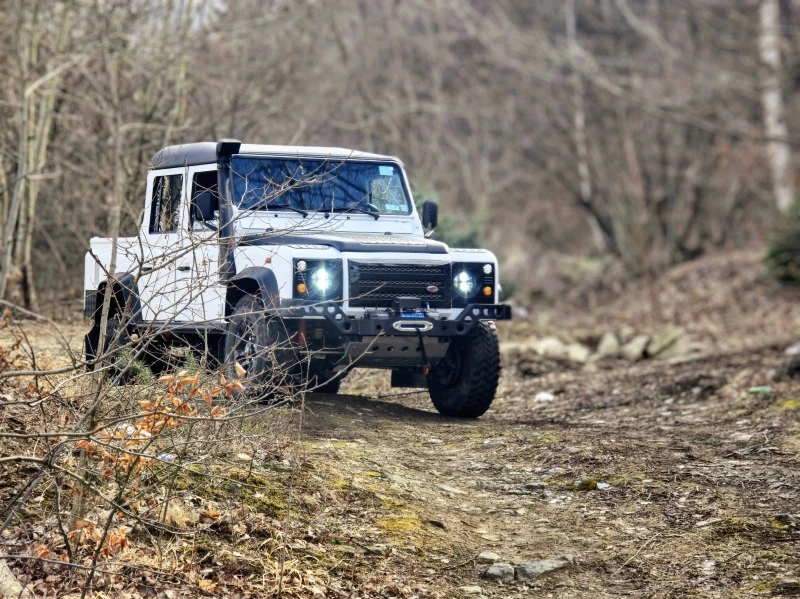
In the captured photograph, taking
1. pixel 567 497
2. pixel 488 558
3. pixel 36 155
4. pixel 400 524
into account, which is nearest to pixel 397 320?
pixel 567 497

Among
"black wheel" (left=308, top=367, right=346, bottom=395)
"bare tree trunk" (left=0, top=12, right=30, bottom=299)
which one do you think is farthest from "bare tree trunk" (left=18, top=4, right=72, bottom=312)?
"black wheel" (left=308, top=367, right=346, bottom=395)

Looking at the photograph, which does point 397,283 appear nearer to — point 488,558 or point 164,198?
point 164,198

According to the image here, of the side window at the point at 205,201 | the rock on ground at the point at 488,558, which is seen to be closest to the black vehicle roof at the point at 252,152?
the side window at the point at 205,201

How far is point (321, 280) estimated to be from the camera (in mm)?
9102

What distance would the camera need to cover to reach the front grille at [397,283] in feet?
30.3

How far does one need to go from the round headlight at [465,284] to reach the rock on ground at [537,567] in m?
3.33

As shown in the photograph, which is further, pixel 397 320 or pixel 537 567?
pixel 397 320

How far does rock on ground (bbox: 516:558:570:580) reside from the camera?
21.6ft

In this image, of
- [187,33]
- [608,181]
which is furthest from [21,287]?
[608,181]

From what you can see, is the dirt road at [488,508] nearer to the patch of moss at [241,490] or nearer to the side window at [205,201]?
the patch of moss at [241,490]

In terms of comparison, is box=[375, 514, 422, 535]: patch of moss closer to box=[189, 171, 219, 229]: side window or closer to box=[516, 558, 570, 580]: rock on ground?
box=[516, 558, 570, 580]: rock on ground

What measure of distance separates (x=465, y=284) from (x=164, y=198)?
2.44 metres

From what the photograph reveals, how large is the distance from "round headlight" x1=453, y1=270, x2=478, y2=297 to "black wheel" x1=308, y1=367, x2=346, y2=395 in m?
1.11

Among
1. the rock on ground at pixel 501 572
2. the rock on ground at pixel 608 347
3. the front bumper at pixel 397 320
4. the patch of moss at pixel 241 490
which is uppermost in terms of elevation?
the front bumper at pixel 397 320
